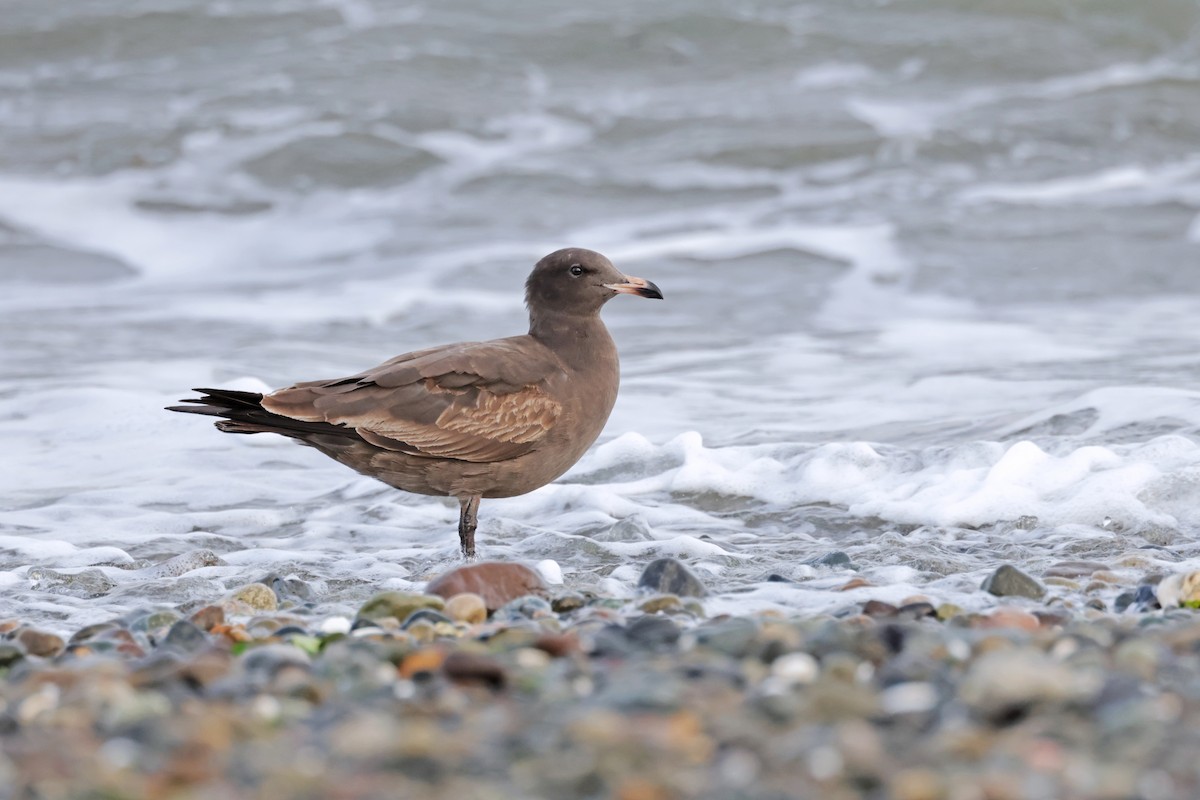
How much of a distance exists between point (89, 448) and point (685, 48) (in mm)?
11831

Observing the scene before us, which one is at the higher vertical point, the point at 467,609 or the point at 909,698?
the point at 909,698

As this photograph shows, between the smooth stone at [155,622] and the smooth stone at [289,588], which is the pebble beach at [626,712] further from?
the smooth stone at [289,588]

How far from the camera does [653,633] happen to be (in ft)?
11.9

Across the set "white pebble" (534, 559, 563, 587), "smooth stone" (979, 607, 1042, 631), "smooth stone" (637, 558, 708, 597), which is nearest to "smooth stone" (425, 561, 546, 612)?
"smooth stone" (637, 558, 708, 597)

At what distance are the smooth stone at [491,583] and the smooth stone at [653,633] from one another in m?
0.76

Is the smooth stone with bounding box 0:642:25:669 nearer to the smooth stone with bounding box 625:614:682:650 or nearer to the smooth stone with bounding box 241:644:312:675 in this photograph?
→ the smooth stone with bounding box 241:644:312:675

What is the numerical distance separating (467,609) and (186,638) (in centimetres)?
77

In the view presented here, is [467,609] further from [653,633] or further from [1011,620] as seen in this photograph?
[1011,620]

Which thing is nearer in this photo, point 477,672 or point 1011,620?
point 477,672

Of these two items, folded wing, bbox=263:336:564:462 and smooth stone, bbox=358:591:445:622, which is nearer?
smooth stone, bbox=358:591:445:622

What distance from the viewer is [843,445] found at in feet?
22.3

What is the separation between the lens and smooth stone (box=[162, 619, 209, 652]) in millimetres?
3875

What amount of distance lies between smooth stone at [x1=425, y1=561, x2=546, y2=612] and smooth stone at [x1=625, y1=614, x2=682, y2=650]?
2.50ft

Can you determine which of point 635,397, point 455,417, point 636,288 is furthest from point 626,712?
point 635,397
